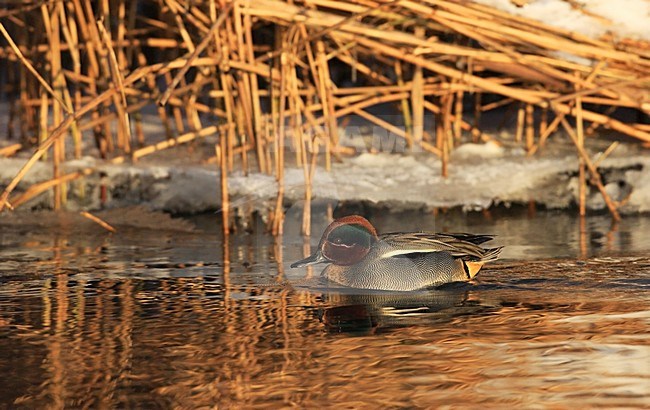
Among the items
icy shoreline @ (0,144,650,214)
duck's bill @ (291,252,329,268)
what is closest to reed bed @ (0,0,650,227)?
icy shoreline @ (0,144,650,214)

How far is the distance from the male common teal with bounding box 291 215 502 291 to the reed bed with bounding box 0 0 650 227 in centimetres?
138

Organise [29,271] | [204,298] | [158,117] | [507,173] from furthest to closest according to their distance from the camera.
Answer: [158,117], [507,173], [29,271], [204,298]

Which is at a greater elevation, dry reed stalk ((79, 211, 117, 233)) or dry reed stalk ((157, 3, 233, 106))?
dry reed stalk ((157, 3, 233, 106))

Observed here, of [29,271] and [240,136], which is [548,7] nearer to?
[240,136]

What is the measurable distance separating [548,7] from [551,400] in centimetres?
423

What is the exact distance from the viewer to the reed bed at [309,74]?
7.17 meters

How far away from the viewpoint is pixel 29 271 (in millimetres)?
5781

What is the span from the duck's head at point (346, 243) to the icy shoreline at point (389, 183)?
6.69 feet

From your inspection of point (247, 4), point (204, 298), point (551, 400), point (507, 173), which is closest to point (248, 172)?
point (247, 4)

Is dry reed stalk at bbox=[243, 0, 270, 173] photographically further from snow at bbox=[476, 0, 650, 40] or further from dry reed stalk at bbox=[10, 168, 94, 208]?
snow at bbox=[476, 0, 650, 40]

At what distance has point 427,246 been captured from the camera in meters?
5.26

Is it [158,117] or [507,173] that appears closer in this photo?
[507,173]

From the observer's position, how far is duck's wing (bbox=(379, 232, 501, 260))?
5.22m

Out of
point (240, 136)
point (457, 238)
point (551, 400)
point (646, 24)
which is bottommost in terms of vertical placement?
point (551, 400)
